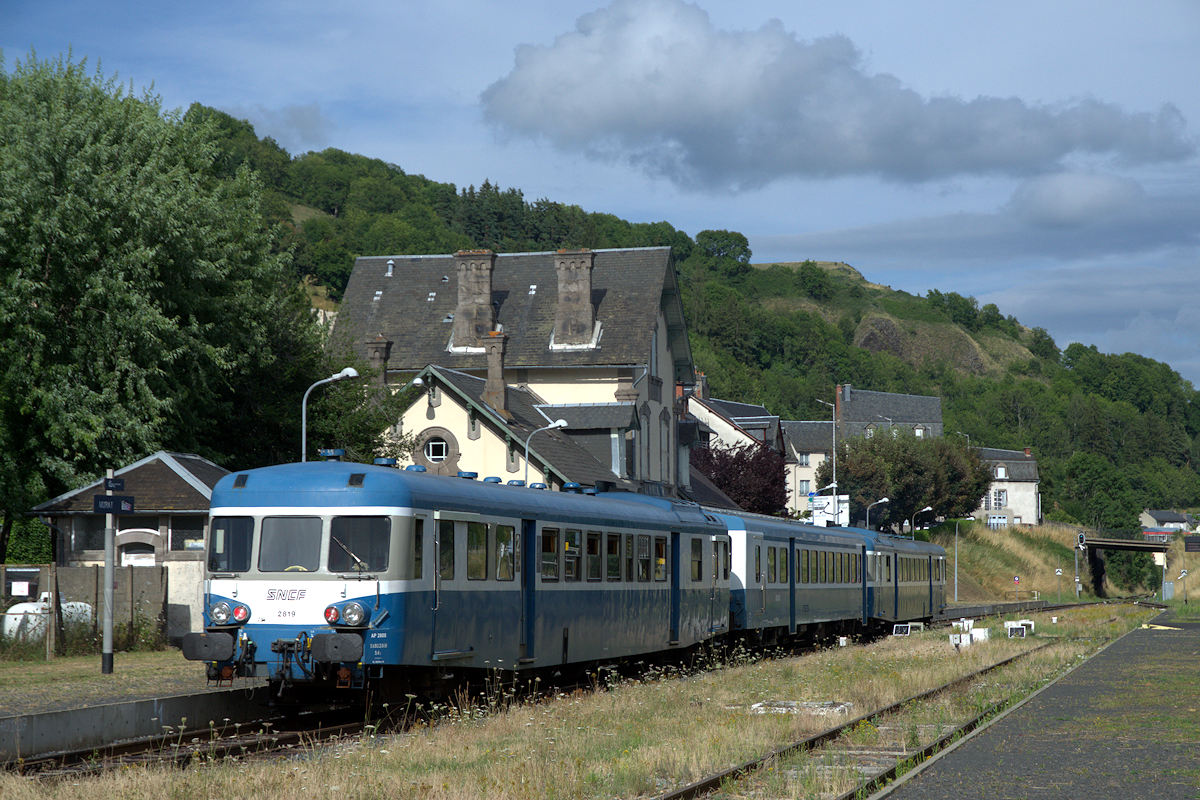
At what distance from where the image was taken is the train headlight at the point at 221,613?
48.9 feet

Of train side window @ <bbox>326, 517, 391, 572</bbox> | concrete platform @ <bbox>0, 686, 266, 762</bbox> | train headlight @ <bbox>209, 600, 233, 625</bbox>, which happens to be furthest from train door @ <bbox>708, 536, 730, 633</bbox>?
train headlight @ <bbox>209, 600, 233, 625</bbox>

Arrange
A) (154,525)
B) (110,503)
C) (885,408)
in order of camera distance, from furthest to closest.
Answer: (885,408), (154,525), (110,503)

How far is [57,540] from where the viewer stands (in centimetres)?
2656

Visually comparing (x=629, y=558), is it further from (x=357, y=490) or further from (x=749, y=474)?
(x=749, y=474)

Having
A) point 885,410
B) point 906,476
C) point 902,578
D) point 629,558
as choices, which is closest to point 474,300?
point 902,578

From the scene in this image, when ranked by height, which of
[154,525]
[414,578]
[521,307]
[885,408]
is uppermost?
[885,408]

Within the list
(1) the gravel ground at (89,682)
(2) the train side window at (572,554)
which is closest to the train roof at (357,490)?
(2) the train side window at (572,554)

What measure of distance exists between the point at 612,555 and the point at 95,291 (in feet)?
51.0

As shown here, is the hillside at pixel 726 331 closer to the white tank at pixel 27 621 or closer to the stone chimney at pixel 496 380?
the stone chimney at pixel 496 380

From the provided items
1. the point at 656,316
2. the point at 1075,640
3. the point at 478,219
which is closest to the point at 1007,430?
the point at 478,219

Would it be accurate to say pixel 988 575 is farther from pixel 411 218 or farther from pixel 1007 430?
pixel 1007 430

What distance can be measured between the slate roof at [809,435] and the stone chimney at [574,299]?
6232cm

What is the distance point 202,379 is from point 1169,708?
73.9 feet

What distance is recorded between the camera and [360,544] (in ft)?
48.5
